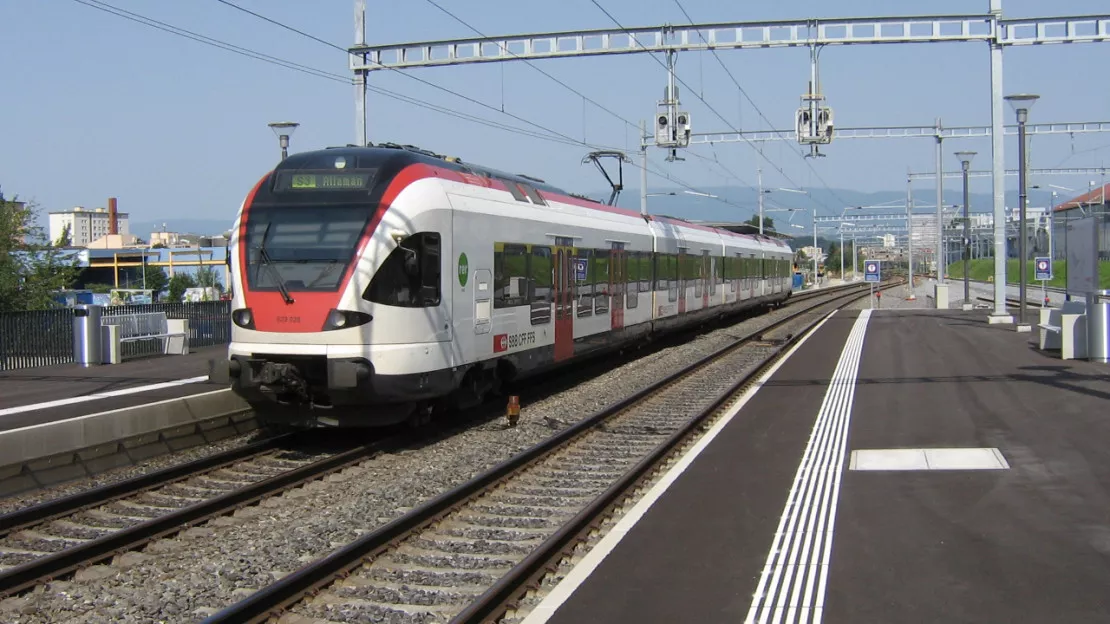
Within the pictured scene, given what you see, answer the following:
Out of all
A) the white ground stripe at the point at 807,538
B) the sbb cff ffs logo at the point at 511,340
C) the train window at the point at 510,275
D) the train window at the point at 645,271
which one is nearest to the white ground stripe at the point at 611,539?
the white ground stripe at the point at 807,538

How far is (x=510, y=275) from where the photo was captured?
45.1 ft

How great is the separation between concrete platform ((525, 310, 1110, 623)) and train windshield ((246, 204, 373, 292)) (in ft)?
13.9

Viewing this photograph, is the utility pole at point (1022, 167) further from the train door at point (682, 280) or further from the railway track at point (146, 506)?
the railway track at point (146, 506)

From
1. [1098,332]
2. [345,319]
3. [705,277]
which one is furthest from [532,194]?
[705,277]

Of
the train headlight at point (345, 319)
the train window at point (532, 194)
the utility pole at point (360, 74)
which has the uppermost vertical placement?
the utility pole at point (360, 74)

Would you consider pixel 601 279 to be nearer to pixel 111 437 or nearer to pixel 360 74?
pixel 360 74

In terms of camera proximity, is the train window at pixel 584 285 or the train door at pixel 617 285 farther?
the train door at pixel 617 285

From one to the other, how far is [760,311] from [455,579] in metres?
36.5

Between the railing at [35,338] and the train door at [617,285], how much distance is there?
395 inches

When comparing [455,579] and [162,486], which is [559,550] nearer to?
[455,579]

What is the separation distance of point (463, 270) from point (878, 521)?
6149 millimetres

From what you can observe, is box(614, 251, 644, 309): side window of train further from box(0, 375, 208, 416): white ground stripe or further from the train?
box(0, 375, 208, 416): white ground stripe

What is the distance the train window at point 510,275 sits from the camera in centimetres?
1328

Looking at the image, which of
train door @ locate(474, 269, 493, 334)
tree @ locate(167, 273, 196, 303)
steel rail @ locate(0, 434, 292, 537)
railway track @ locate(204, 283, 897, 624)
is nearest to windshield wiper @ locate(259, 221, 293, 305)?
steel rail @ locate(0, 434, 292, 537)
